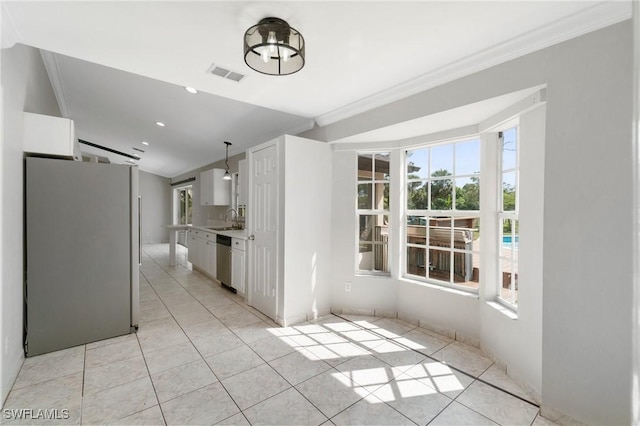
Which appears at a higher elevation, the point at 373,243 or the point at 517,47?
the point at 517,47

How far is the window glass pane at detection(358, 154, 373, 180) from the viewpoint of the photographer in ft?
11.8

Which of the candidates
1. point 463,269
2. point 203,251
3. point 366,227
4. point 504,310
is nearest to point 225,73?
point 366,227

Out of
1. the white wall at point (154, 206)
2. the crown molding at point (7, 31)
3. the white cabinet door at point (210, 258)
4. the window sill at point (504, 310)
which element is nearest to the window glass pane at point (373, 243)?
the window sill at point (504, 310)

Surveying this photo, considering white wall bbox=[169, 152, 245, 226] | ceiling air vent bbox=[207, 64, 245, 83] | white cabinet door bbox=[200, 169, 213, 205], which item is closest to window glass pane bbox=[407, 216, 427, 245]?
ceiling air vent bbox=[207, 64, 245, 83]

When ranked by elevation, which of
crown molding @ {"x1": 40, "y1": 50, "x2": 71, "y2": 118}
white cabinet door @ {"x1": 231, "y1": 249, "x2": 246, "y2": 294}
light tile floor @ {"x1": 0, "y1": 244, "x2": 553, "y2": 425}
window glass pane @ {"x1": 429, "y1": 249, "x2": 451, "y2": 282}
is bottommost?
light tile floor @ {"x1": 0, "y1": 244, "x2": 553, "y2": 425}

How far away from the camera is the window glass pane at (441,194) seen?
10.1 ft

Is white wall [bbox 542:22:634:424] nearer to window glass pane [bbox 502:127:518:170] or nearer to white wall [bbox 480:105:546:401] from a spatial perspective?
white wall [bbox 480:105:546:401]

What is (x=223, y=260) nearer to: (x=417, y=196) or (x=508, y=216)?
(x=417, y=196)

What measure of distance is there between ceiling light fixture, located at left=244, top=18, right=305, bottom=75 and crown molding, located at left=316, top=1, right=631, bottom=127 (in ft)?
4.05

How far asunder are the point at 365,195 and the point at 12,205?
3.38 metres

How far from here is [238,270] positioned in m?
4.16

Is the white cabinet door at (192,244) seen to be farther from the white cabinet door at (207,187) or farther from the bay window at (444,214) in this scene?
the bay window at (444,214)

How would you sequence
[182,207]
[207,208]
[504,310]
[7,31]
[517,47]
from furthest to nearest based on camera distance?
[182,207]
[207,208]
[504,310]
[517,47]
[7,31]

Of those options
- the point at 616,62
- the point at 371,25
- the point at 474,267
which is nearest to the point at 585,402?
the point at 474,267
